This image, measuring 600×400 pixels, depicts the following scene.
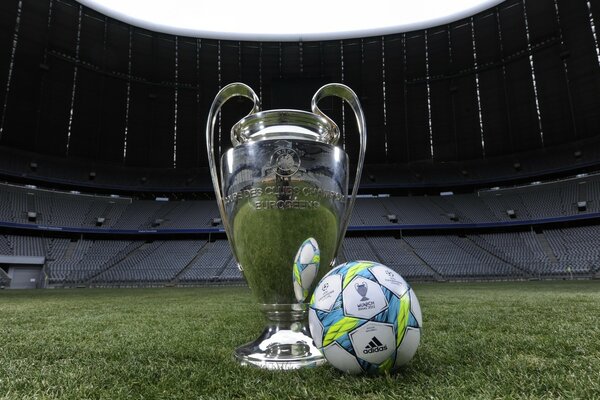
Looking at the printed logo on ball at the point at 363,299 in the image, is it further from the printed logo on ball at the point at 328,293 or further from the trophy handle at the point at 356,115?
the trophy handle at the point at 356,115

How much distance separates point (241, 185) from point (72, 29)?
28.4m

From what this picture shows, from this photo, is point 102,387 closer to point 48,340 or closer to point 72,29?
point 48,340

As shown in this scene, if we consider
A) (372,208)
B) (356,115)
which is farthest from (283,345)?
(372,208)

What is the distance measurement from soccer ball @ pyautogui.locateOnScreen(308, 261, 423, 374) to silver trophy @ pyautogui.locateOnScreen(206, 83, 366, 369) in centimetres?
33

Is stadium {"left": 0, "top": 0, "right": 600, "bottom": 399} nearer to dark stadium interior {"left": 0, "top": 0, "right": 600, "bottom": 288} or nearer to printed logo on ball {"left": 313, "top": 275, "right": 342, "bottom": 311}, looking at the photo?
dark stadium interior {"left": 0, "top": 0, "right": 600, "bottom": 288}

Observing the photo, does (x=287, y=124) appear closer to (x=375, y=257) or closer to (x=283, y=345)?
(x=283, y=345)

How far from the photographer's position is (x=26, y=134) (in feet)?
82.8

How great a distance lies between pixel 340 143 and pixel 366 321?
26.0 meters

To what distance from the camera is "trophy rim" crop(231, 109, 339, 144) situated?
2.19m

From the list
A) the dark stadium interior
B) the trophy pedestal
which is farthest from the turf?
the dark stadium interior

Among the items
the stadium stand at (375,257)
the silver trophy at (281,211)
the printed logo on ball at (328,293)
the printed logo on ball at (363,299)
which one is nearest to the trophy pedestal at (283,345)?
the silver trophy at (281,211)

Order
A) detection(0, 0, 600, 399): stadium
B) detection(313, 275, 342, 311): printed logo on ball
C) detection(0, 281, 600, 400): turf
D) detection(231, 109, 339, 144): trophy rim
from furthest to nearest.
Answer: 1. detection(0, 0, 600, 399): stadium
2. detection(231, 109, 339, 144): trophy rim
3. detection(313, 275, 342, 311): printed logo on ball
4. detection(0, 281, 600, 400): turf

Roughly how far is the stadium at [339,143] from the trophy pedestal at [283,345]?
56.9 feet

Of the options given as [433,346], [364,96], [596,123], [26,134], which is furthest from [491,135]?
[26,134]
